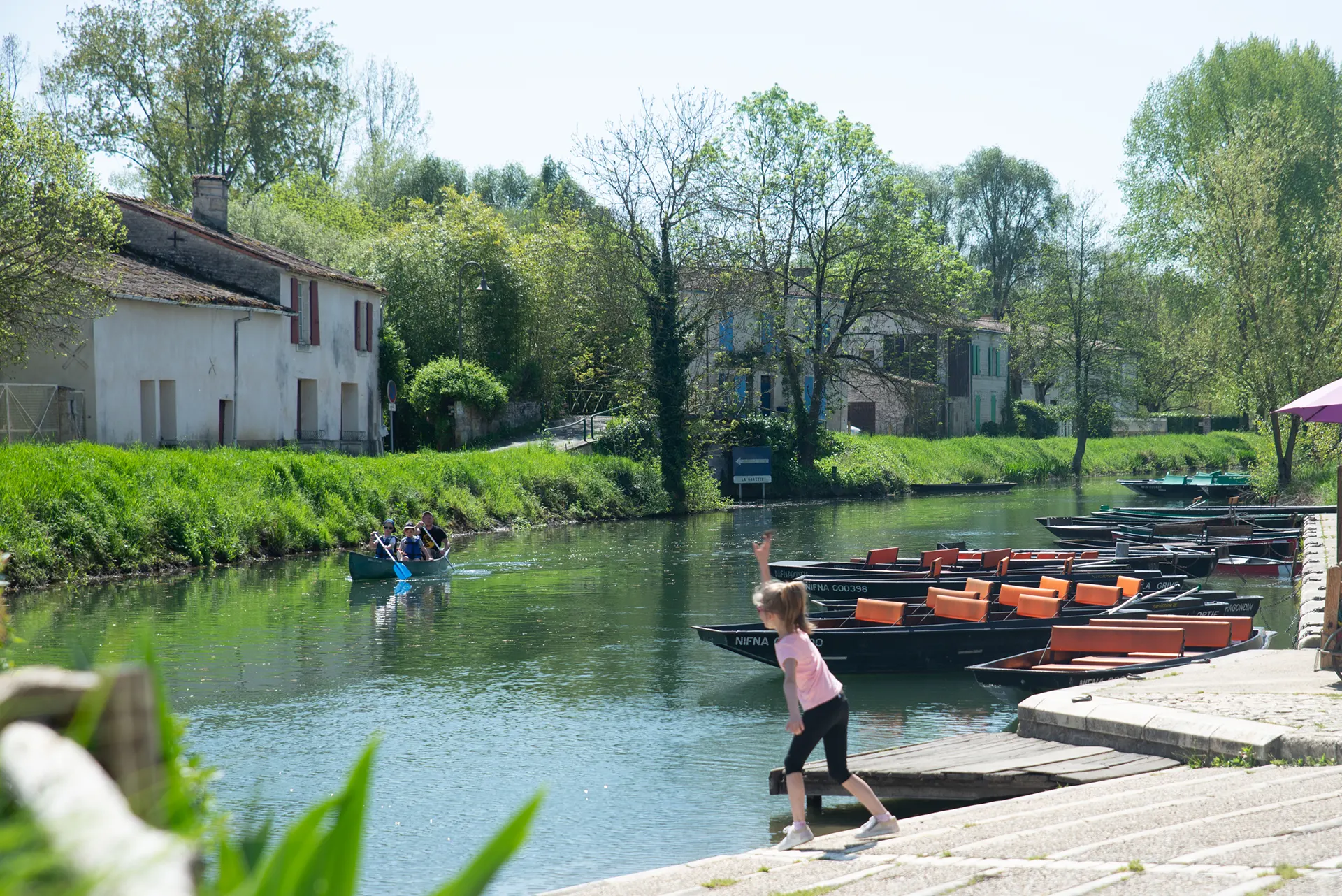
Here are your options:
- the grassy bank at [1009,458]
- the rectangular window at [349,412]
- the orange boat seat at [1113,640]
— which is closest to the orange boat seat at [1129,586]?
the orange boat seat at [1113,640]

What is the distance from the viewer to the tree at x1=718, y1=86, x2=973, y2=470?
152 ft

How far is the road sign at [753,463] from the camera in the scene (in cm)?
4484

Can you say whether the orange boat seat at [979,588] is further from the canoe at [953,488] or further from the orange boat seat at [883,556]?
the canoe at [953,488]

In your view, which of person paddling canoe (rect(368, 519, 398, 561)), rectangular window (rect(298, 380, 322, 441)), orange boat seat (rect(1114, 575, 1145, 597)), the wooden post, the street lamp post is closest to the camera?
the wooden post

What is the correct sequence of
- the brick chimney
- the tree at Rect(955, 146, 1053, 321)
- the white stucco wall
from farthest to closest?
the tree at Rect(955, 146, 1053, 321)
the brick chimney
the white stucco wall

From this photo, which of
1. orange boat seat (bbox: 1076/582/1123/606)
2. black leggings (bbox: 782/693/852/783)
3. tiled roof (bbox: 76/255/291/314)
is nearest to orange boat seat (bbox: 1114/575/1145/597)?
orange boat seat (bbox: 1076/582/1123/606)

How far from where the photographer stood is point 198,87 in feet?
163

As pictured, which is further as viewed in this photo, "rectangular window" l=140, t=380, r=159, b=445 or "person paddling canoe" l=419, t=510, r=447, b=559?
"rectangular window" l=140, t=380, r=159, b=445

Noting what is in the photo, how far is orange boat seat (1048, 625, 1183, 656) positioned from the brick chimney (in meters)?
33.4

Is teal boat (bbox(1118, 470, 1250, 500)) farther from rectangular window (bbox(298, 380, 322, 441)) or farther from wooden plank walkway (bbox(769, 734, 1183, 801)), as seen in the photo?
wooden plank walkway (bbox(769, 734, 1183, 801))

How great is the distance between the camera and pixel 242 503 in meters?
28.1

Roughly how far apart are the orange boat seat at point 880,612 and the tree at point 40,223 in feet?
52.1

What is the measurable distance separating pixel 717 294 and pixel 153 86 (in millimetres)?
23799

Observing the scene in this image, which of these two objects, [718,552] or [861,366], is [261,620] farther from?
[861,366]
